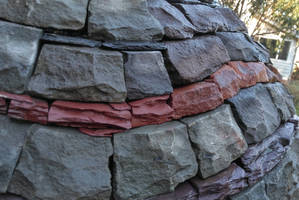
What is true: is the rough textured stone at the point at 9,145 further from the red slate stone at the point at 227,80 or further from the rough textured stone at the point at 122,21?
the red slate stone at the point at 227,80

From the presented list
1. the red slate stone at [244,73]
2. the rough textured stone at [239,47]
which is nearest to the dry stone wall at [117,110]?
the red slate stone at [244,73]

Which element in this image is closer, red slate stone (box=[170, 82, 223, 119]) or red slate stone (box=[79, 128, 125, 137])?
red slate stone (box=[79, 128, 125, 137])

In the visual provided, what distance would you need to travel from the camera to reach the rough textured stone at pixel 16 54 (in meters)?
1.24

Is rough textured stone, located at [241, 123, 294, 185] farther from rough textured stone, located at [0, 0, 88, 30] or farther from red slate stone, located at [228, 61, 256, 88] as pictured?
rough textured stone, located at [0, 0, 88, 30]

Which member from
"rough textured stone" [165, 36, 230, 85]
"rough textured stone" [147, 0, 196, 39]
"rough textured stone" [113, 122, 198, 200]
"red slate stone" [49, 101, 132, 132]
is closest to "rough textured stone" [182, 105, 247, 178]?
"rough textured stone" [113, 122, 198, 200]

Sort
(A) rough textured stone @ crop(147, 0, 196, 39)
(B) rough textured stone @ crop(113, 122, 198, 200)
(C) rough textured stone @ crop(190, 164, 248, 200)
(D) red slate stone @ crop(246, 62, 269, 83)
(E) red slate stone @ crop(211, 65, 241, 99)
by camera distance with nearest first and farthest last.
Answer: (B) rough textured stone @ crop(113, 122, 198, 200) → (C) rough textured stone @ crop(190, 164, 248, 200) → (A) rough textured stone @ crop(147, 0, 196, 39) → (E) red slate stone @ crop(211, 65, 241, 99) → (D) red slate stone @ crop(246, 62, 269, 83)

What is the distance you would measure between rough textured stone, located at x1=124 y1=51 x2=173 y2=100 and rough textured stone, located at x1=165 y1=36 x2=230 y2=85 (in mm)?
78

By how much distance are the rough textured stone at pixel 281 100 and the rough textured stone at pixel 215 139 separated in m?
0.60

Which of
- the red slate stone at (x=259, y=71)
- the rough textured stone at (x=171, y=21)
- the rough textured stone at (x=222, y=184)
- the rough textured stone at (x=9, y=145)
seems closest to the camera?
the rough textured stone at (x=9, y=145)

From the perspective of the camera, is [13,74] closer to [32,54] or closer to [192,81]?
[32,54]

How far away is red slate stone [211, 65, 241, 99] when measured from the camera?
1.70 meters

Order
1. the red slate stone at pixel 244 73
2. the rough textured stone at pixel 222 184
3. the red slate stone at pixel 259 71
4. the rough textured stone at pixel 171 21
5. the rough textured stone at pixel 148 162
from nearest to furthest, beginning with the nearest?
the rough textured stone at pixel 148 162 < the rough textured stone at pixel 222 184 < the rough textured stone at pixel 171 21 < the red slate stone at pixel 244 73 < the red slate stone at pixel 259 71

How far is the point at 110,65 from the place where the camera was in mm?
1328

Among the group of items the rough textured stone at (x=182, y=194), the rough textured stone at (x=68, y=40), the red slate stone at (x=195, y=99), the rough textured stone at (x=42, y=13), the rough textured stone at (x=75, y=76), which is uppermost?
the rough textured stone at (x=42, y=13)
